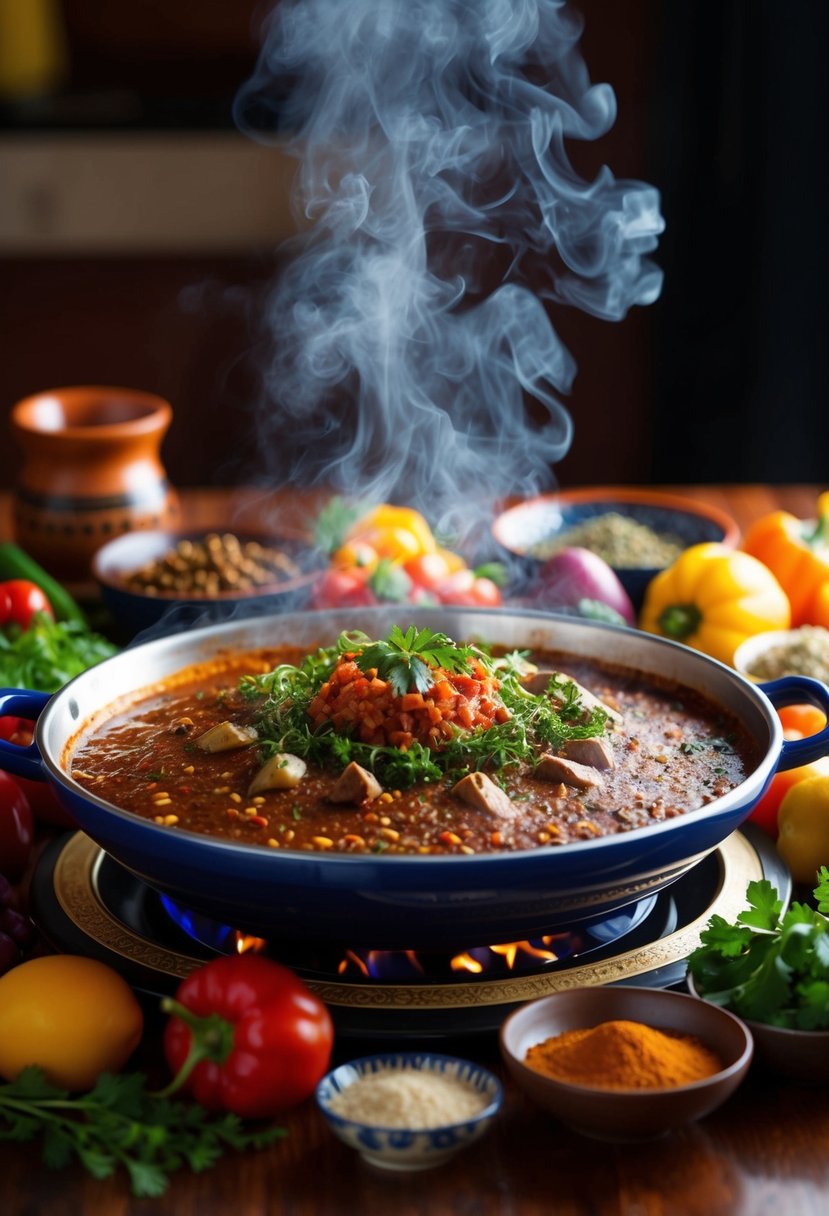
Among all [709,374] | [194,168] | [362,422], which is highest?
[194,168]

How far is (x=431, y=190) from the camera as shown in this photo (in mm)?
4656

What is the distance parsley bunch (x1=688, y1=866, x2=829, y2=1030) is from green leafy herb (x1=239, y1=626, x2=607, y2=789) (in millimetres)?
430

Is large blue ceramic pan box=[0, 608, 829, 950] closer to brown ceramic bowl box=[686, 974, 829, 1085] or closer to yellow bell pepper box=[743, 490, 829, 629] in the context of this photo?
brown ceramic bowl box=[686, 974, 829, 1085]

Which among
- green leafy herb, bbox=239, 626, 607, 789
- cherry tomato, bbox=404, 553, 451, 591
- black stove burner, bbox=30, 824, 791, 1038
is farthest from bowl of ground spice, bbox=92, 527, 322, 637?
black stove burner, bbox=30, 824, 791, 1038

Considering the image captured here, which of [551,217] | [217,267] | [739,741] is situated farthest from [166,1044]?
[217,267]

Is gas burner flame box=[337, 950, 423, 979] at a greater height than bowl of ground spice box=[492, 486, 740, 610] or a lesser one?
greater

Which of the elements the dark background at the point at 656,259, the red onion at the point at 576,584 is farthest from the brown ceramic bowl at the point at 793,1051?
the dark background at the point at 656,259

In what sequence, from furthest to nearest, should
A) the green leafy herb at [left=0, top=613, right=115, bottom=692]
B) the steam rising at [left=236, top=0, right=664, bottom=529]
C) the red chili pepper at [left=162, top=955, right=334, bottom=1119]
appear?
the steam rising at [left=236, top=0, right=664, bottom=529]
the green leafy herb at [left=0, top=613, right=115, bottom=692]
the red chili pepper at [left=162, top=955, right=334, bottom=1119]

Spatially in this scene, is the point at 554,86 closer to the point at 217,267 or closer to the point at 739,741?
the point at 217,267

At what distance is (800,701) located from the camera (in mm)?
2555

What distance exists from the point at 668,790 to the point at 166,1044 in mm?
880

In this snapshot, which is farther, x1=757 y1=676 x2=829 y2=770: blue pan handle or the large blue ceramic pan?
x1=757 y1=676 x2=829 y2=770: blue pan handle

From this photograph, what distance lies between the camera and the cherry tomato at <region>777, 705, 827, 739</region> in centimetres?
287

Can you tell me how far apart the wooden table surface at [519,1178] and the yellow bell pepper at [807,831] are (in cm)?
65
